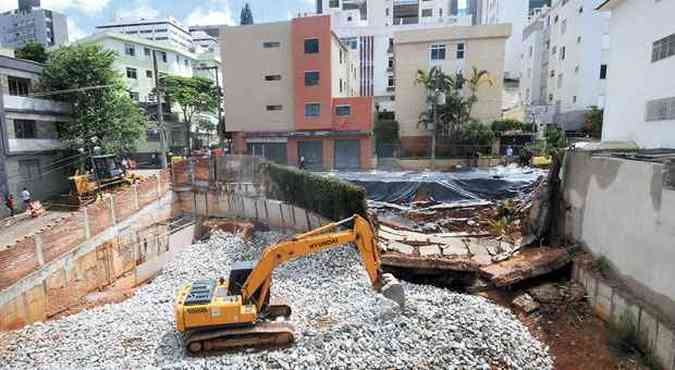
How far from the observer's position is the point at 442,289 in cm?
1053

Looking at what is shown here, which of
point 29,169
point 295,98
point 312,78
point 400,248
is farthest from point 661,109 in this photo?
point 29,169

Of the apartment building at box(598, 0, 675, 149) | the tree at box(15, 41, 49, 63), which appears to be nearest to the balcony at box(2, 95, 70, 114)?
the tree at box(15, 41, 49, 63)

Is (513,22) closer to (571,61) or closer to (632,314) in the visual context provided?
(571,61)

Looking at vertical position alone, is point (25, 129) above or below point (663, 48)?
below

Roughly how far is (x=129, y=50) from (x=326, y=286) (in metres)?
36.1

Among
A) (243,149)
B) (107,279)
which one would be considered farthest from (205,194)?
(243,149)

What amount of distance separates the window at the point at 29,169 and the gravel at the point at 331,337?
14.5 metres

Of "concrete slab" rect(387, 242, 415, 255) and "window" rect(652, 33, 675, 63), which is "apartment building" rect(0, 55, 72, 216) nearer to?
"concrete slab" rect(387, 242, 415, 255)

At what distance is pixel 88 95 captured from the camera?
22.1 m

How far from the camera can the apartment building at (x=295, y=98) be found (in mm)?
27562

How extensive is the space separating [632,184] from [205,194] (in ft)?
59.8

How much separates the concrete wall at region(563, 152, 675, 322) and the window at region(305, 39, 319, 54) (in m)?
20.7

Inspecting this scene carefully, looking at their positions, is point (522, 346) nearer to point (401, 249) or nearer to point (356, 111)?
point (401, 249)

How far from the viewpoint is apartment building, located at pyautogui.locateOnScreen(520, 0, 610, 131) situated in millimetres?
31516
